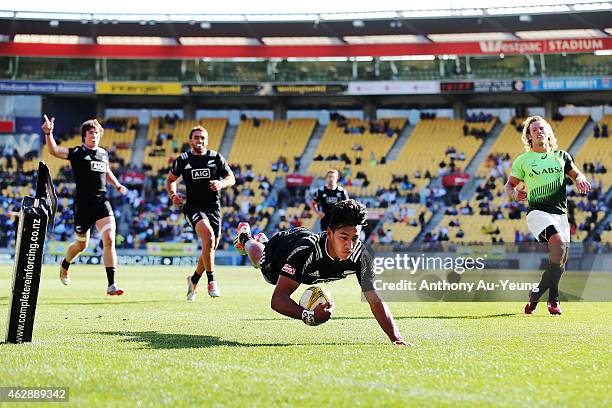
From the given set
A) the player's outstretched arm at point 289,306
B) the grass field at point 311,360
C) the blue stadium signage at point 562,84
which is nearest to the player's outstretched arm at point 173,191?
the grass field at point 311,360

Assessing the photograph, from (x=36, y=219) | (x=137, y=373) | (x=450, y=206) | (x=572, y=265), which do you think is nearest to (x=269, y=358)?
(x=137, y=373)

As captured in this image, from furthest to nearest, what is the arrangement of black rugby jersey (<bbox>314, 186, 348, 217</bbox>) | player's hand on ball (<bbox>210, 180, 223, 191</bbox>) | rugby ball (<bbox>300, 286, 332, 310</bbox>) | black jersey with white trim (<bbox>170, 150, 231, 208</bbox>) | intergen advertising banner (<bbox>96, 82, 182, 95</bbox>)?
intergen advertising banner (<bbox>96, 82, 182, 95</bbox>) → black rugby jersey (<bbox>314, 186, 348, 217</bbox>) → black jersey with white trim (<bbox>170, 150, 231, 208</bbox>) → player's hand on ball (<bbox>210, 180, 223, 191</bbox>) → rugby ball (<bbox>300, 286, 332, 310</bbox>)

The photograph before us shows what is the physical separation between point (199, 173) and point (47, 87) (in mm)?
38453

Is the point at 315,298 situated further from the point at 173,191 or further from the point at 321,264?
the point at 173,191

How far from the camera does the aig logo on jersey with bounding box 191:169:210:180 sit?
40.6 ft

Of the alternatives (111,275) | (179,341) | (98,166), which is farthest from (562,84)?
(179,341)

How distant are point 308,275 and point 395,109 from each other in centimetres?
4425

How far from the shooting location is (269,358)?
555cm

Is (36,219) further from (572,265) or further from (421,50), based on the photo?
(421,50)

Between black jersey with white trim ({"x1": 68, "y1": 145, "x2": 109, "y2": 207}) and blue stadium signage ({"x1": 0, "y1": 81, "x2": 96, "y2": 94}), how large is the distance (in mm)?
37602

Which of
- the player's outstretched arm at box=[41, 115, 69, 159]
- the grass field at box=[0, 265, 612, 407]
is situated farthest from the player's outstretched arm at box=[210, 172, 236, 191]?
the grass field at box=[0, 265, 612, 407]

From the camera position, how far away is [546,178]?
10.3 meters

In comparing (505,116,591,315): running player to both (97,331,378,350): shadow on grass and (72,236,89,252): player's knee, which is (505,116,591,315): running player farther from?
(72,236,89,252): player's knee

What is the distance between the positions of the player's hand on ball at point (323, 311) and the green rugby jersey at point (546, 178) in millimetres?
4906
